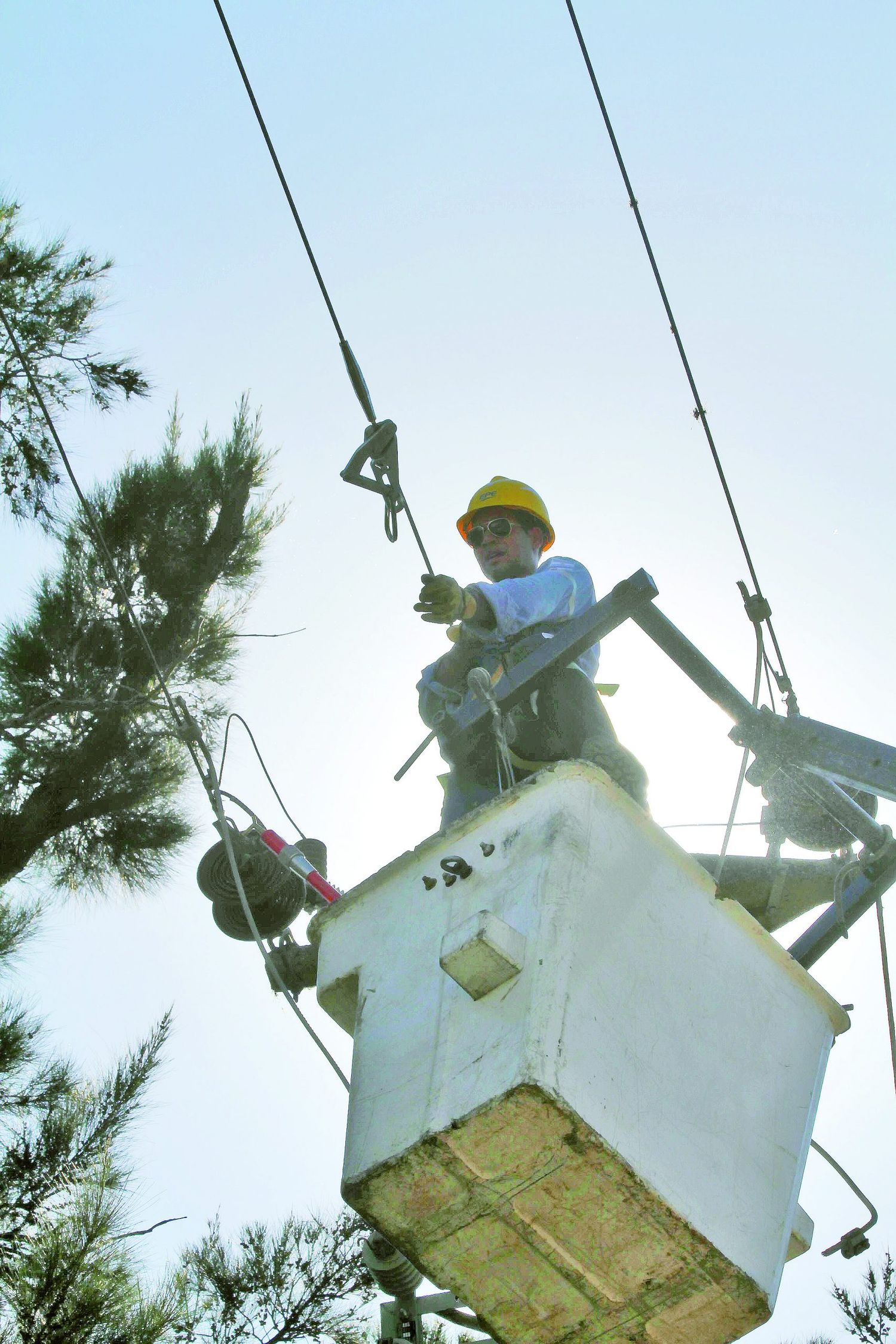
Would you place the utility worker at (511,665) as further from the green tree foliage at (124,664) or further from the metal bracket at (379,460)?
the green tree foliage at (124,664)

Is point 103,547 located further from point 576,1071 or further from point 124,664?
point 576,1071

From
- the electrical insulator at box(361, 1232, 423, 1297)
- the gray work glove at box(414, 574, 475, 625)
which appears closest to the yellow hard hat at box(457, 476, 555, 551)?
the gray work glove at box(414, 574, 475, 625)

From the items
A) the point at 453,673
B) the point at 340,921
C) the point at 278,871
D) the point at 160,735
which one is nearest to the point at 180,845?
the point at 160,735

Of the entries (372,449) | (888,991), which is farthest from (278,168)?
(888,991)

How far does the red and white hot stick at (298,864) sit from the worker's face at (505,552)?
3.56 ft

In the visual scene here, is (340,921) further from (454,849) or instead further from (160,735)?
(160,735)

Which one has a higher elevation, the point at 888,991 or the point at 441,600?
the point at 441,600

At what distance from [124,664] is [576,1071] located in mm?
3508

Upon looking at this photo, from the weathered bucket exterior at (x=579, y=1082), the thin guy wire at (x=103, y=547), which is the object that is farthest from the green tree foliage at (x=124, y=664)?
the weathered bucket exterior at (x=579, y=1082)

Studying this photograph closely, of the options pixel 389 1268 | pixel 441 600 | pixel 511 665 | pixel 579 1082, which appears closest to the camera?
pixel 579 1082

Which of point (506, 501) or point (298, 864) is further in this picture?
point (506, 501)

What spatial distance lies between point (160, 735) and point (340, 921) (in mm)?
2464

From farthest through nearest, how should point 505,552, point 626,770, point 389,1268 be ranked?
point 505,552 → point 389,1268 → point 626,770

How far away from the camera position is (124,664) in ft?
18.0
